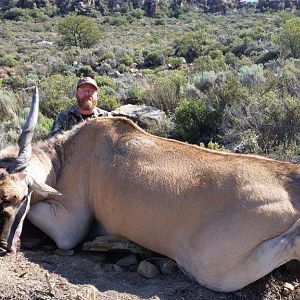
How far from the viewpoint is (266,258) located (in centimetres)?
416

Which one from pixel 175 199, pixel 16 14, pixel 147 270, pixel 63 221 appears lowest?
pixel 16 14

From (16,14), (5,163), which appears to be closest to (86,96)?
(5,163)

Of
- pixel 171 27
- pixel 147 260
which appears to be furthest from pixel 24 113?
pixel 171 27

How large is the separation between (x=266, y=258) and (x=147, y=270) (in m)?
1.14

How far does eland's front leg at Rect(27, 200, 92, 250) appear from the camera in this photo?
5.23 metres

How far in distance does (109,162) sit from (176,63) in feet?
74.2

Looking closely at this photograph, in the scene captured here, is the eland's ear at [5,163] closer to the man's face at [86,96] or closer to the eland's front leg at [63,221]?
the eland's front leg at [63,221]

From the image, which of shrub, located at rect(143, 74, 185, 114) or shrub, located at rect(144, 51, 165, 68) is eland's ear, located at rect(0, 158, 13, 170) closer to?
shrub, located at rect(143, 74, 185, 114)

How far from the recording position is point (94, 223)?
17.6ft

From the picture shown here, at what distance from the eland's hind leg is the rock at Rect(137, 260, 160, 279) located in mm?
741

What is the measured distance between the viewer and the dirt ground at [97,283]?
4.27 metres

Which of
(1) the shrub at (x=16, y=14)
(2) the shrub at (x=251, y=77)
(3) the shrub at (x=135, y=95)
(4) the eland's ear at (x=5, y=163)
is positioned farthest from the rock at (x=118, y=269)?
(1) the shrub at (x=16, y=14)

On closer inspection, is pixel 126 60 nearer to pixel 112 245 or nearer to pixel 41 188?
pixel 41 188

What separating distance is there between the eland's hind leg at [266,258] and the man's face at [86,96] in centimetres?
406
